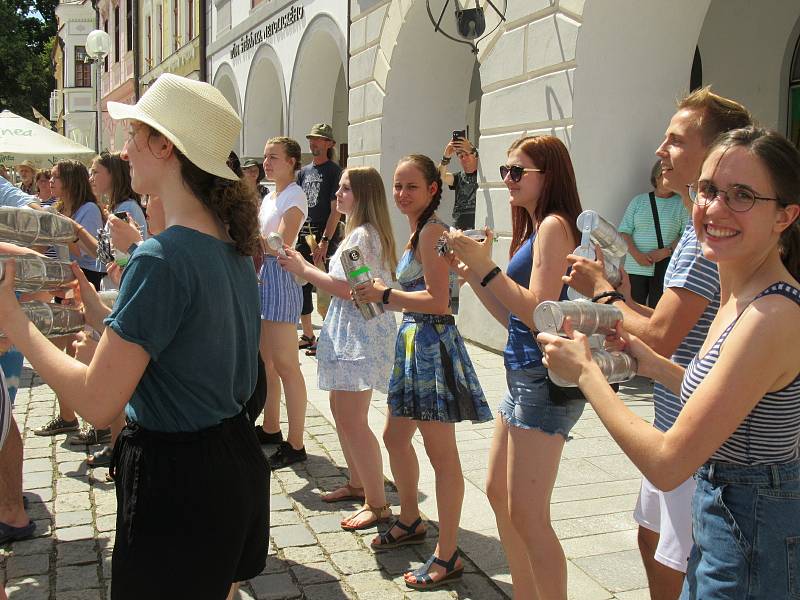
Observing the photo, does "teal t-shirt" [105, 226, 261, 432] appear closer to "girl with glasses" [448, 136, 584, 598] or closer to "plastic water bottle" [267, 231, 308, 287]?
"girl with glasses" [448, 136, 584, 598]

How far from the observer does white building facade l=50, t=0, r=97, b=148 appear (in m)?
41.8

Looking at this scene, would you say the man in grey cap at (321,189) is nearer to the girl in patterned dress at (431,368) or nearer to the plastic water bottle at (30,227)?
the girl in patterned dress at (431,368)

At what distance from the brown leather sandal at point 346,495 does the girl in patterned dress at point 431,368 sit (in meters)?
0.90

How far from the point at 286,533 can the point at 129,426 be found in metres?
1.97

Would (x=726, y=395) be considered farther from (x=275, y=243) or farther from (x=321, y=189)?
(x=321, y=189)

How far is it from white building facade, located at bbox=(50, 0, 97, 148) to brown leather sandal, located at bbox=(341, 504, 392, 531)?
4154 cm

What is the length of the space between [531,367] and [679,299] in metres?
0.70

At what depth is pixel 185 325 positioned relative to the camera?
199 centimetres

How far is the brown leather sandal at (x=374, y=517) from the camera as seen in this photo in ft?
13.0

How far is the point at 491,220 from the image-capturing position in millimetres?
8500

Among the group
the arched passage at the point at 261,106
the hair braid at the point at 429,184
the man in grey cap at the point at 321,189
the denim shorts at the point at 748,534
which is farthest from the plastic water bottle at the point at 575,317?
the arched passage at the point at 261,106

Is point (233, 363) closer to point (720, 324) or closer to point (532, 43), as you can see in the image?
point (720, 324)

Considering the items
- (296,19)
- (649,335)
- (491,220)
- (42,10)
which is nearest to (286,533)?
(649,335)

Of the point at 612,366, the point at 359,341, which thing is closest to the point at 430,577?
the point at 359,341
